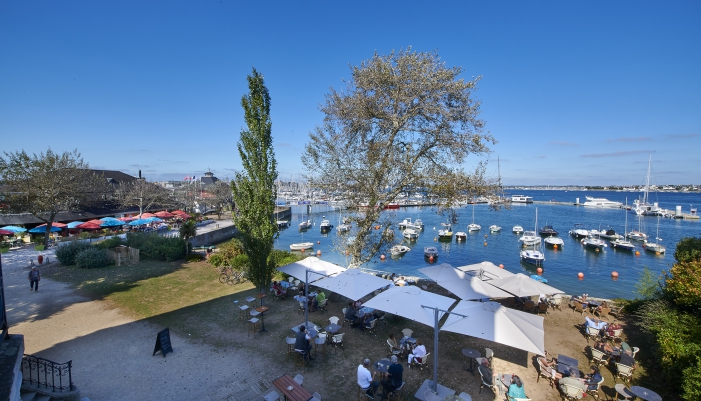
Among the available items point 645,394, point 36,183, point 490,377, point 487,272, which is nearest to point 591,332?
point 645,394

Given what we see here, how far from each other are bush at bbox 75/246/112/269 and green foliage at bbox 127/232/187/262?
2.50m

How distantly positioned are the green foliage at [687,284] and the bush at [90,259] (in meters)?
28.3

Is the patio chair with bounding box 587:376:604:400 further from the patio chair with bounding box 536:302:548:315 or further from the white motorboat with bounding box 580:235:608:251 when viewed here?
the white motorboat with bounding box 580:235:608:251

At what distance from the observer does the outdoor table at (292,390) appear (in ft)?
22.0

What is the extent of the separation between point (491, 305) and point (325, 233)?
50.1 metres

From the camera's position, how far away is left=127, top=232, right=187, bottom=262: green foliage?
21.8 meters

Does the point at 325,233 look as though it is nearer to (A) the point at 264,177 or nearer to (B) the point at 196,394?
(A) the point at 264,177

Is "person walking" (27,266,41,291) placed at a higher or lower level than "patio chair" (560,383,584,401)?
higher

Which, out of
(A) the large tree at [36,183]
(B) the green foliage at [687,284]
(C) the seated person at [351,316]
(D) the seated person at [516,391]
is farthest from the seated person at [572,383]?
(A) the large tree at [36,183]

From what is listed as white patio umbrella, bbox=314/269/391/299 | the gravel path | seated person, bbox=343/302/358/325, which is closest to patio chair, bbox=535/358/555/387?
white patio umbrella, bbox=314/269/391/299

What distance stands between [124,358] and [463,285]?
12.0 meters

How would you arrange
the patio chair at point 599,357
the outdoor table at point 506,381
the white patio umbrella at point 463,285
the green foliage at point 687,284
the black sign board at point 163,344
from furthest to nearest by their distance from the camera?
the white patio umbrella at point 463,285 < the black sign board at point 163,344 < the patio chair at point 599,357 < the green foliage at point 687,284 < the outdoor table at point 506,381

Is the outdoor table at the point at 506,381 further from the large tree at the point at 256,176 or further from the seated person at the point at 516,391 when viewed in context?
the large tree at the point at 256,176

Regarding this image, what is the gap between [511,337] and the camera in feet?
25.3
